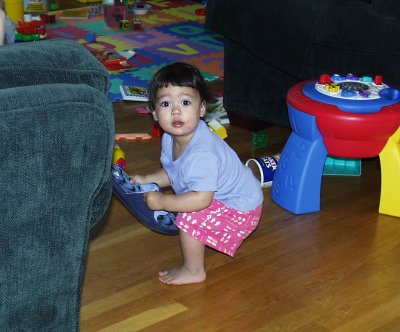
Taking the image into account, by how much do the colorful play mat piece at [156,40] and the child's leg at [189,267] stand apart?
1284 millimetres

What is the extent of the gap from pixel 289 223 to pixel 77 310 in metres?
0.80

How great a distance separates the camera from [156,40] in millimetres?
3725

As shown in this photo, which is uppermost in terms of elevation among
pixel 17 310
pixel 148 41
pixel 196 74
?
pixel 196 74

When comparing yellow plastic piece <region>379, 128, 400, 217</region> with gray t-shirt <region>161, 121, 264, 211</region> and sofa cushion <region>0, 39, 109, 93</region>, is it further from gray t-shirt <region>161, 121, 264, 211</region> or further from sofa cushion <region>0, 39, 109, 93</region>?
sofa cushion <region>0, 39, 109, 93</region>

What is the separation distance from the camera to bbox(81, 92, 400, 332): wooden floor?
156 centimetres

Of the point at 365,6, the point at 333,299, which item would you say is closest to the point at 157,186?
the point at 333,299

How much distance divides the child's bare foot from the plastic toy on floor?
0.11 meters

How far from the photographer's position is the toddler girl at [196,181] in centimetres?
164

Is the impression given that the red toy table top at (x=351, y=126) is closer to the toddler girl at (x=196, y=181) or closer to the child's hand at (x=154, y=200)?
the toddler girl at (x=196, y=181)

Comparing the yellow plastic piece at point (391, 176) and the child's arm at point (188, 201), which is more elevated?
the child's arm at point (188, 201)

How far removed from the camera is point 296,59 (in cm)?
220

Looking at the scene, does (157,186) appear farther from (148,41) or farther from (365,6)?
(148,41)

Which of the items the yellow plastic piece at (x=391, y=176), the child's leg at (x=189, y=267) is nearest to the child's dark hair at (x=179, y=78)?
the child's leg at (x=189, y=267)

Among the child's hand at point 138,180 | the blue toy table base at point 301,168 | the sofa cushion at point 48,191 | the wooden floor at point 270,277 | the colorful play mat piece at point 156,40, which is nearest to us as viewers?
the sofa cushion at point 48,191
